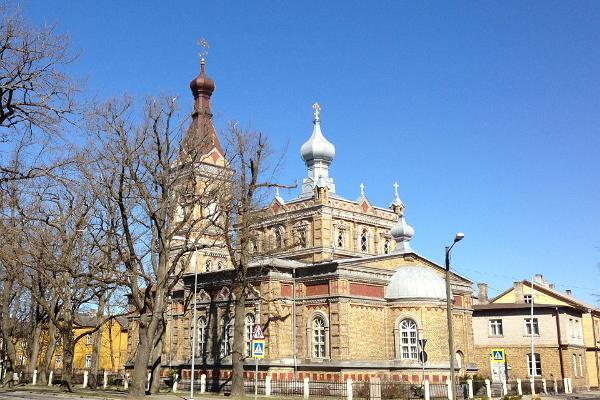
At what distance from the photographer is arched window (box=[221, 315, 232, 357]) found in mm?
39875

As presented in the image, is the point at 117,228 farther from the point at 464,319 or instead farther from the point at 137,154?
the point at 464,319

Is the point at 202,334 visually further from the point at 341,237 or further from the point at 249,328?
the point at 341,237

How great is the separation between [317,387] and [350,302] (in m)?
5.92

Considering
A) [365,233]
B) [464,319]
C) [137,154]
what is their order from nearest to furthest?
[137,154], [464,319], [365,233]

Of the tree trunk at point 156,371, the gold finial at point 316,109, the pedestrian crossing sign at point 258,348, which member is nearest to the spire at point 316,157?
the gold finial at point 316,109

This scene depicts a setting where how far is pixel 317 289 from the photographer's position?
38250mm

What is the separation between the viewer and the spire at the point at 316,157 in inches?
2111

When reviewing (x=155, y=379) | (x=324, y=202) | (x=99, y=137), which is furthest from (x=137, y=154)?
(x=324, y=202)

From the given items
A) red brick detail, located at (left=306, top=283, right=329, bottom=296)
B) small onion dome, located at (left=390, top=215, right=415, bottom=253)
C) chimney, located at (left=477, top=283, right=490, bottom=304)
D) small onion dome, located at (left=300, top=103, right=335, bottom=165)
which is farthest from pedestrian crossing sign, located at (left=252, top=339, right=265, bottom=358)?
chimney, located at (left=477, top=283, right=490, bottom=304)

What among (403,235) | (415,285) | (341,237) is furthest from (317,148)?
(415,285)

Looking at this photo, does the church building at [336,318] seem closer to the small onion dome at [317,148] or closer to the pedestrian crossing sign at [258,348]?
the pedestrian crossing sign at [258,348]

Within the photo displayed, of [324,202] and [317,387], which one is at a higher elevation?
[324,202]

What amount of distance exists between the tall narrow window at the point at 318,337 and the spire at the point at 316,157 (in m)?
17.1

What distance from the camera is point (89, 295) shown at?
40125 mm
